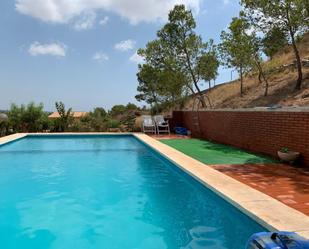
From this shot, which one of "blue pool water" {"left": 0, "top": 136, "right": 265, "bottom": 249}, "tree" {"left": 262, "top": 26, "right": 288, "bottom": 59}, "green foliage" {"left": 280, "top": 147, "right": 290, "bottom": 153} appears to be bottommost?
"blue pool water" {"left": 0, "top": 136, "right": 265, "bottom": 249}

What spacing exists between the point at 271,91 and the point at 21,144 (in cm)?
1047

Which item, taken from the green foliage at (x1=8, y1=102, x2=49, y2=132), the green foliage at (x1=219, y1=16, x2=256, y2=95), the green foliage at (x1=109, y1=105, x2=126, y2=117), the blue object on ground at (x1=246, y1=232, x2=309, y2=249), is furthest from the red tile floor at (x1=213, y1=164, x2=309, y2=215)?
the green foliage at (x1=109, y1=105, x2=126, y2=117)

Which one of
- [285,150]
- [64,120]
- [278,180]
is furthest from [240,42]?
[64,120]

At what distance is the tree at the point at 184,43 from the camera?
15344 millimetres

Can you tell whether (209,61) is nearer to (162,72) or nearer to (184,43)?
(184,43)

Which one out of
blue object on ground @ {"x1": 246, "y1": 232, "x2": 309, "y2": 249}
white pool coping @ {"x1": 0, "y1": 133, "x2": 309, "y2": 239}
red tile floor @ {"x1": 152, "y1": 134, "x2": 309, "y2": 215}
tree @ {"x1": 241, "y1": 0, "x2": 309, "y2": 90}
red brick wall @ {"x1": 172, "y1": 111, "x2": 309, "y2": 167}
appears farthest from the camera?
tree @ {"x1": 241, "y1": 0, "x2": 309, "y2": 90}

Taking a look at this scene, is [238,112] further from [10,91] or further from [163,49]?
[10,91]

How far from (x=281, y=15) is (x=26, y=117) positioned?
12.3 m

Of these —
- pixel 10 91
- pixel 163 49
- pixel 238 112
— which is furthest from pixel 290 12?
pixel 10 91

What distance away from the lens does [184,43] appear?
15.5m

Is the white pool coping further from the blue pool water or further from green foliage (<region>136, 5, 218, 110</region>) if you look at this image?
green foliage (<region>136, 5, 218, 110</region>)

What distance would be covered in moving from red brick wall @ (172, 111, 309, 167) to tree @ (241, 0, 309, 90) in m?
3.21

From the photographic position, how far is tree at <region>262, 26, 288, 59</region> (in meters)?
11.4

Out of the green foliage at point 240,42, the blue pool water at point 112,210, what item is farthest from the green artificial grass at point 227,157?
the green foliage at point 240,42
